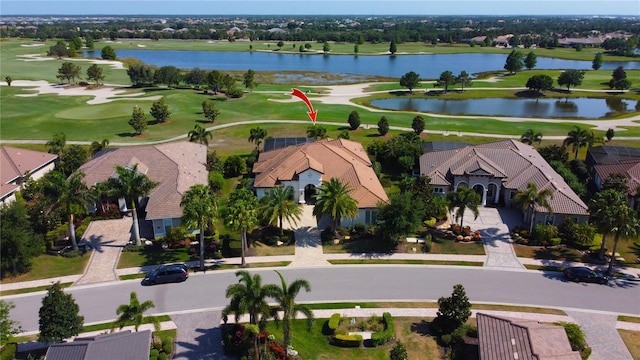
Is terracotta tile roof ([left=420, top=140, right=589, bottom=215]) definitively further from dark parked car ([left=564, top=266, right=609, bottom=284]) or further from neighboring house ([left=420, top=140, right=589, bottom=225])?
dark parked car ([left=564, top=266, right=609, bottom=284])

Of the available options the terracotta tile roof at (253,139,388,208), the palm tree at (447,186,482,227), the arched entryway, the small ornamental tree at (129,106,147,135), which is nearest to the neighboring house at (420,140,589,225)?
the palm tree at (447,186,482,227)

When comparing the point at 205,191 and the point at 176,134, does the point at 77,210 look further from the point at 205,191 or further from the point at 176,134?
the point at 176,134

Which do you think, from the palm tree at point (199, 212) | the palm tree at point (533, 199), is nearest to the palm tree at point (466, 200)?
the palm tree at point (533, 199)

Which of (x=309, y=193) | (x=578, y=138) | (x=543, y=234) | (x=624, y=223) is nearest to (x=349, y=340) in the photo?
(x=543, y=234)

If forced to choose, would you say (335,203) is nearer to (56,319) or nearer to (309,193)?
(309,193)

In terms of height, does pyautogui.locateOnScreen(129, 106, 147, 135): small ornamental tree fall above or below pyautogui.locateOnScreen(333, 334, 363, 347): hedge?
above

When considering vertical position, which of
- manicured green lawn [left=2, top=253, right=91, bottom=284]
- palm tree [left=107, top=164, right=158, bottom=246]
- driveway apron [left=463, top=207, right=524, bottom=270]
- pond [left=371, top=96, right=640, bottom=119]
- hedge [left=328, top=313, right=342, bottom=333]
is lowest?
manicured green lawn [left=2, top=253, right=91, bottom=284]

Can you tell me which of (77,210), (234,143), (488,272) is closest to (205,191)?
(77,210)
